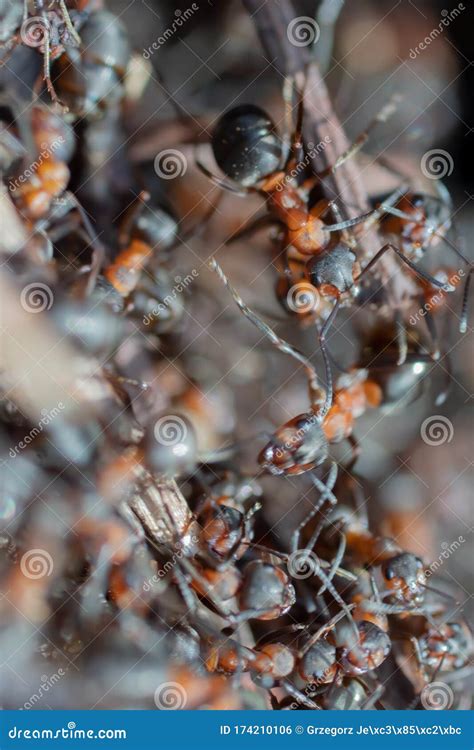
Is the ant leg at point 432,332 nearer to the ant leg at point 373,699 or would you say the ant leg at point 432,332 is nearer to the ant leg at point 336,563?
the ant leg at point 336,563

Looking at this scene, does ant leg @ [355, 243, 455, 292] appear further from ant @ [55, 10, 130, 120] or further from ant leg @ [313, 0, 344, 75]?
ant @ [55, 10, 130, 120]

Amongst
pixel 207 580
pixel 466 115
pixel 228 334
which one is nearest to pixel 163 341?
pixel 228 334

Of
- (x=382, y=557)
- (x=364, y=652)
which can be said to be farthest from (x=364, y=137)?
(x=364, y=652)

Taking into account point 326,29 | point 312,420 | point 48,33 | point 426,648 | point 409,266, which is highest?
point 326,29

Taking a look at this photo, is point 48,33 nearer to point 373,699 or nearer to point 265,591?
point 265,591

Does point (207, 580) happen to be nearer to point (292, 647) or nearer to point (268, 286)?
point (292, 647)
